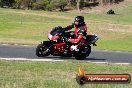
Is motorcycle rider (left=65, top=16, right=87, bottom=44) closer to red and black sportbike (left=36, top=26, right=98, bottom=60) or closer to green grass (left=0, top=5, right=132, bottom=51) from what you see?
red and black sportbike (left=36, top=26, right=98, bottom=60)

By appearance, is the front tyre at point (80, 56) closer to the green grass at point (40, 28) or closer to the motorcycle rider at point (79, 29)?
the motorcycle rider at point (79, 29)

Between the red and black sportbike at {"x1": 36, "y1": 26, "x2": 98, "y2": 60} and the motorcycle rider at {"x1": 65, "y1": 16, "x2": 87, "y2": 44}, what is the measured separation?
0.17m

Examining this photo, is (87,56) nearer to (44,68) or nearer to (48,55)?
(48,55)

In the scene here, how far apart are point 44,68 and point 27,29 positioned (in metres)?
32.2

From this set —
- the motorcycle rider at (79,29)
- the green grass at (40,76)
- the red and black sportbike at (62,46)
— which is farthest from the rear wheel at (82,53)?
the green grass at (40,76)

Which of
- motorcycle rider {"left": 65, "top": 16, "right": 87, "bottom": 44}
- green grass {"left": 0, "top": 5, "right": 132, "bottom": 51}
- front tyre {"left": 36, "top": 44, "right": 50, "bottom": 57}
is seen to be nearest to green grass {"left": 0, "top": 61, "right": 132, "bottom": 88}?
motorcycle rider {"left": 65, "top": 16, "right": 87, "bottom": 44}

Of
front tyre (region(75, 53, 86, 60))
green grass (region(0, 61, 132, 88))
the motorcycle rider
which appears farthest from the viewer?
front tyre (region(75, 53, 86, 60))

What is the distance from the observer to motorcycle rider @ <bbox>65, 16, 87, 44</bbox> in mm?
19328

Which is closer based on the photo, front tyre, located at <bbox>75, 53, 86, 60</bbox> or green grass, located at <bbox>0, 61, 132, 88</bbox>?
green grass, located at <bbox>0, 61, 132, 88</bbox>

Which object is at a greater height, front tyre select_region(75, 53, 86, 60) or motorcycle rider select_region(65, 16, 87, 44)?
motorcycle rider select_region(65, 16, 87, 44)

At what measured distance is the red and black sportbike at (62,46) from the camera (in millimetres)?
19656

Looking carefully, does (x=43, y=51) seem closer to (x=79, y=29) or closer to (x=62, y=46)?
(x=62, y=46)

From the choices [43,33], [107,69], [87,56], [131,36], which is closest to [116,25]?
[131,36]

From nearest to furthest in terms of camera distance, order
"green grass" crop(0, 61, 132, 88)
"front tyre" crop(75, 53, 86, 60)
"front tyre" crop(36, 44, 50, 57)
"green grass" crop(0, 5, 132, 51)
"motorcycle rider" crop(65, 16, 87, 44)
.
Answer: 1. "green grass" crop(0, 61, 132, 88)
2. "motorcycle rider" crop(65, 16, 87, 44)
3. "front tyre" crop(36, 44, 50, 57)
4. "front tyre" crop(75, 53, 86, 60)
5. "green grass" crop(0, 5, 132, 51)
